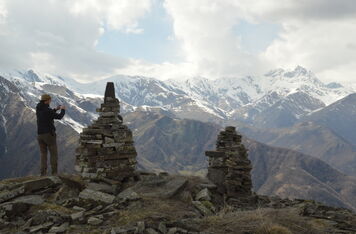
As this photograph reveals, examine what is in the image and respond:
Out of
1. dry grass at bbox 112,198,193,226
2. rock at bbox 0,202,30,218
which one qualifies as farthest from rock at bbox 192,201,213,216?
rock at bbox 0,202,30,218

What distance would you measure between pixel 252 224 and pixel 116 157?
29.9 ft

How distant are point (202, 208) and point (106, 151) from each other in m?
5.95

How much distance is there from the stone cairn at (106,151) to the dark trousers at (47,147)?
54.3 inches

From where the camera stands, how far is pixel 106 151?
19.1 meters

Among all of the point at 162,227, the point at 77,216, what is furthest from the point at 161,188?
the point at 162,227

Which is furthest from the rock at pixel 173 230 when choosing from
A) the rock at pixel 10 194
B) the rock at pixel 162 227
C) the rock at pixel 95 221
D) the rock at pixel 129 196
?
the rock at pixel 10 194

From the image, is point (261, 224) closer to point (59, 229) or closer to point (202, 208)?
point (202, 208)

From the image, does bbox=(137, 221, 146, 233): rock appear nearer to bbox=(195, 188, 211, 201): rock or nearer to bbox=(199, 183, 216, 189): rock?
bbox=(195, 188, 211, 201): rock

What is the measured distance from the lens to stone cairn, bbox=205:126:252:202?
21578 millimetres

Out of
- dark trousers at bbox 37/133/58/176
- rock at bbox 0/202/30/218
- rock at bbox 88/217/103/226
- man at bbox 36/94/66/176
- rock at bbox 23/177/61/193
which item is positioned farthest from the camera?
dark trousers at bbox 37/133/58/176

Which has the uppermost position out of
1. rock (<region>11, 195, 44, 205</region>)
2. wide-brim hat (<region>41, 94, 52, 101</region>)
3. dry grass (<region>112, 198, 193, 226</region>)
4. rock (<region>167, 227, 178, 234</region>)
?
wide-brim hat (<region>41, 94, 52, 101</region>)

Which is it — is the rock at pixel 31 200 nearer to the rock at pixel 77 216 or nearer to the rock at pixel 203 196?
the rock at pixel 77 216

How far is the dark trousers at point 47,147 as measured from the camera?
19.7 metres

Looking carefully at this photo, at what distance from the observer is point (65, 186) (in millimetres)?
17438
